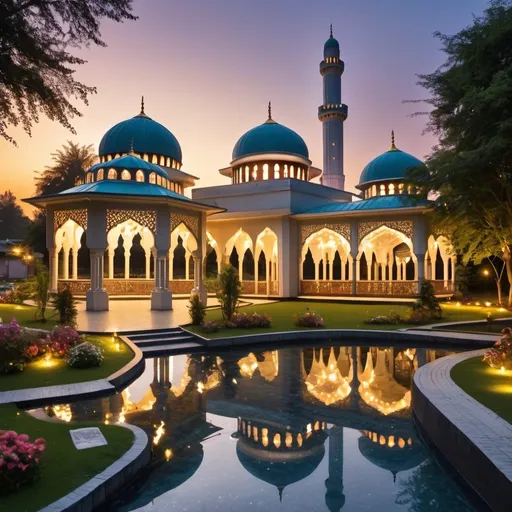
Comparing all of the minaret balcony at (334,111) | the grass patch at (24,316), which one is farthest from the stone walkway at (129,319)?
the minaret balcony at (334,111)

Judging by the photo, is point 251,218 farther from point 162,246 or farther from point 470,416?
point 470,416

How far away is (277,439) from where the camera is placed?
5.87 metres

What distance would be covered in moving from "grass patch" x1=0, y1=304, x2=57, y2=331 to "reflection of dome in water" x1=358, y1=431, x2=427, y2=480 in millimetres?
9438

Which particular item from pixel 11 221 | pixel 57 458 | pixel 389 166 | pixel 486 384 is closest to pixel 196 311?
pixel 486 384

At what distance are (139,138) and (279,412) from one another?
24.2m

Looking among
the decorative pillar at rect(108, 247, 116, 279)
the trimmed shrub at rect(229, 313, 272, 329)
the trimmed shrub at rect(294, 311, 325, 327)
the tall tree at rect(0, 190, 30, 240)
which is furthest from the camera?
the tall tree at rect(0, 190, 30, 240)

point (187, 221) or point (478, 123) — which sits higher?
point (478, 123)

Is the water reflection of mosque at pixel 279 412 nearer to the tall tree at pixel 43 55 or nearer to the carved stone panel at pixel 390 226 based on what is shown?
the tall tree at pixel 43 55

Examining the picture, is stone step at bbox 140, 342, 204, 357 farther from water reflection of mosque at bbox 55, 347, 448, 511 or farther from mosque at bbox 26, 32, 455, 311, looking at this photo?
mosque at bbox 26, 32, 455, 311

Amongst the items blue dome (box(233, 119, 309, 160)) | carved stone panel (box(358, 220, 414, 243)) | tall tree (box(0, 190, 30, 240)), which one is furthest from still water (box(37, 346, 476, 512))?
tall tree (box(0, 190, 30, 240))

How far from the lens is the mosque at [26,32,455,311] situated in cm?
1827

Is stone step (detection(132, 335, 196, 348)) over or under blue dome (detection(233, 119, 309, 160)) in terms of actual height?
under

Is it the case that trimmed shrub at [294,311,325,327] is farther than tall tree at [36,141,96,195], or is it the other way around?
tall tree at [36,141,96,195]

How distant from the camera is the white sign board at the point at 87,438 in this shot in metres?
5.11
